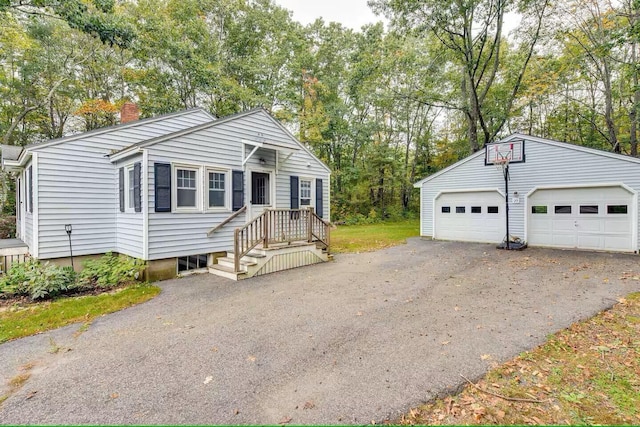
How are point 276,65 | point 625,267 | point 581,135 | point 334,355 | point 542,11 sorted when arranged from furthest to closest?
1. point 276,65
2. point 581,135
3. point 542,11
4. point 625,267
5. point 334,355

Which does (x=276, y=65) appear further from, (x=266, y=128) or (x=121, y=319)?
(x=121, y=319)

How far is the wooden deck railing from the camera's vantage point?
7172 mm

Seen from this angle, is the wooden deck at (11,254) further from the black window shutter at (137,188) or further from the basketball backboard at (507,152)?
Answer: the basketball backboard at (507,152)

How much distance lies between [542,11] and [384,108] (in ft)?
39.3

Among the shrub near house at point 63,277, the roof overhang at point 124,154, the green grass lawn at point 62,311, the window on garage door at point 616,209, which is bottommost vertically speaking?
the green grass lawn at point 62,311

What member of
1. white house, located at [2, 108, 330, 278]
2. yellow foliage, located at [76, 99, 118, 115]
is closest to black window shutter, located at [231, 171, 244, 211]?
white house, located at [2, 108, 330, 278]

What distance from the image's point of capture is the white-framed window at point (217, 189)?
786 cm

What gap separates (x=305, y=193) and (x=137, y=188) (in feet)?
17.2

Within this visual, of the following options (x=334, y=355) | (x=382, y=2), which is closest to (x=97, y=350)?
(x=334, y=355)

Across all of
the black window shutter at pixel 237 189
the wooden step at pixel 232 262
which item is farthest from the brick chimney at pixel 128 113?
the wooden step at pixel 232 262

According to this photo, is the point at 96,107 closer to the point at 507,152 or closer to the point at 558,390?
the point at 507,152

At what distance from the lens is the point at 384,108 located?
24.2m

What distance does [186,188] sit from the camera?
7473 mm

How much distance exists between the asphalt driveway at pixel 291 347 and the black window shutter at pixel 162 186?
1.90m
